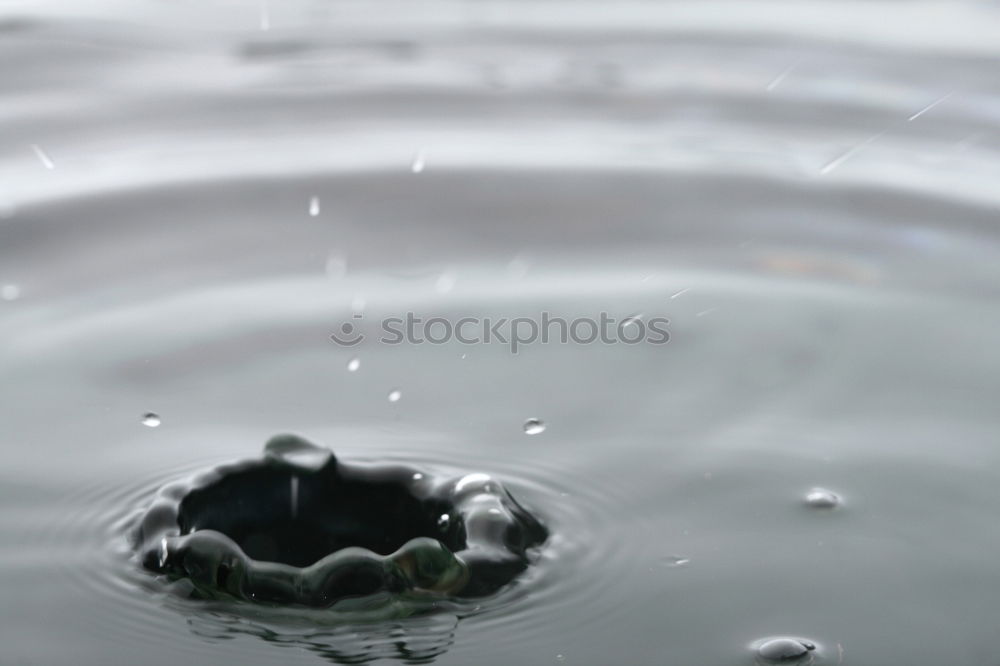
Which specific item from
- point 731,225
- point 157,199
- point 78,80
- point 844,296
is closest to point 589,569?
point 844,296

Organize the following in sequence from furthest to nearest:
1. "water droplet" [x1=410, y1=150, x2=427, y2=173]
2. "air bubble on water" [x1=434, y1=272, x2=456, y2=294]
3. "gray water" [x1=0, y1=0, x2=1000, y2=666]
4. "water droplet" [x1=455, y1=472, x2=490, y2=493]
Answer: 1. "water droplet" [x1=410, y1=150, x2=427, y2=173]
2. "air bubble on water" [x1=434, y1=272, x2=456, y2=294]
3. "water droplet" [x1=455, y1=472, x2=490, y2=493]
4. "gray water" [x1=0, y1=0, x2=1000, y2=666]

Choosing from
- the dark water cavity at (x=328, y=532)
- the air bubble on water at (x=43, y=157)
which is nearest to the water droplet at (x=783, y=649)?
the dark water cavity at (x=328, y=532)

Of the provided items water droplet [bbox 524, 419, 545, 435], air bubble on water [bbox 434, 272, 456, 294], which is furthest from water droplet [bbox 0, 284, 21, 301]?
water droplet [bbox 524, 419, 545, 435]

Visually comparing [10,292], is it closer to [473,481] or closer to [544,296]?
[544,296]

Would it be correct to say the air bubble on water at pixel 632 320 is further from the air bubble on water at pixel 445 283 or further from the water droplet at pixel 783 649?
the water droplet at pixel 783 649

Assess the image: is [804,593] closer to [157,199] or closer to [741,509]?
[741,509]

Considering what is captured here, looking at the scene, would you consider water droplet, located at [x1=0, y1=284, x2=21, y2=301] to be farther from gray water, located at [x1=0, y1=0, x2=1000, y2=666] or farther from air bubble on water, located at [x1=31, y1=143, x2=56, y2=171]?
air bubble on water, located at [x1=31, y1=143, x2=56, y2=171]
